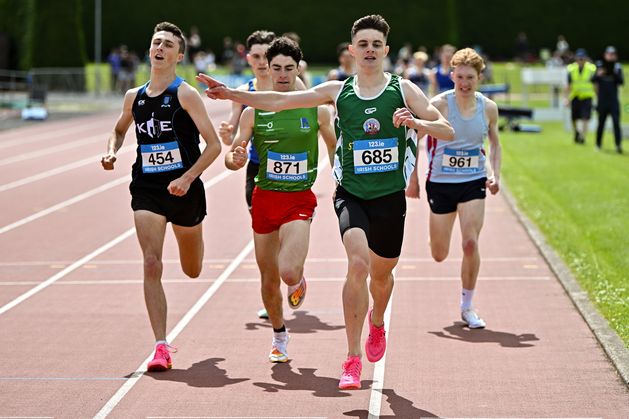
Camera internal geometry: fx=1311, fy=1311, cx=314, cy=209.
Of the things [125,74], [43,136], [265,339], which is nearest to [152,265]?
[265,339]

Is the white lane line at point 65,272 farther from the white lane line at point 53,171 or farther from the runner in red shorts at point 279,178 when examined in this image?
the white lane line at point 53,171

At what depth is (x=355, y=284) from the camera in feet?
26.2

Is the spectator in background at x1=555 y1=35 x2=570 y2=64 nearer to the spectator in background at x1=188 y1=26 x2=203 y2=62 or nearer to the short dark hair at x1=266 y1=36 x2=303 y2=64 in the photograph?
the spectator in background at x1=188 y1=26 x2=203 y2=62

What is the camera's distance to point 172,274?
42.3 ft

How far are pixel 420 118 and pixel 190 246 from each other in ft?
6.73

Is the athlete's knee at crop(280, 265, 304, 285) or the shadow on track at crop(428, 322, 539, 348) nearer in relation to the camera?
the athlete's knee at crop(280, 265, 304, 285)

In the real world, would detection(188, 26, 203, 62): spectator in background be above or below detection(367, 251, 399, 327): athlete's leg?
below

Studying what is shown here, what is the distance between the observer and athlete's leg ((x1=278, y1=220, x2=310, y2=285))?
8.59 meters

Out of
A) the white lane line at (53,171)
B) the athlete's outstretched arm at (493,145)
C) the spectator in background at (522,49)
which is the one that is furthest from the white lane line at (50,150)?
the spectator in background at (522,49)

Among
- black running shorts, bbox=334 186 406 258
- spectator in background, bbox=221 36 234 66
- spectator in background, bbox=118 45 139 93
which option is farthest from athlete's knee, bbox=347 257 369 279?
spectator in background, bbox=221 36 234 66

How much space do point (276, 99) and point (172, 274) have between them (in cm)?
506

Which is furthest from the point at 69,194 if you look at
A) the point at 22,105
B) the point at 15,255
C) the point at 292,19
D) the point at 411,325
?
the point at 292,19

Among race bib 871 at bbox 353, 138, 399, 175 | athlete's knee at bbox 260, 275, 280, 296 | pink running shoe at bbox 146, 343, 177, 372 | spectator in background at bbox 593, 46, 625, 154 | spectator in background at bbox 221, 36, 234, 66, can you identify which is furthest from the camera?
spectator in background at bbox 221, 36, 234, 66

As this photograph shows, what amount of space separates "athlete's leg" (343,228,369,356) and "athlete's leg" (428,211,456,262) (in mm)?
2507
